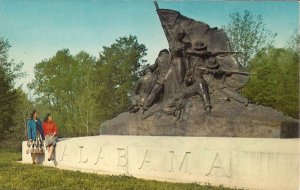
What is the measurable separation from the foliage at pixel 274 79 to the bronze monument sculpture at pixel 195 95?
414 inches

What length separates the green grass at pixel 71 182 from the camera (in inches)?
278

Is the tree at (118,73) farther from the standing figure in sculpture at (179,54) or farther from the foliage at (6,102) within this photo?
the standing figure in sculpture at (179,54)

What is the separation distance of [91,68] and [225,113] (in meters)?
16.7

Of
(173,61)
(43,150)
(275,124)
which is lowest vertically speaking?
(43,150)

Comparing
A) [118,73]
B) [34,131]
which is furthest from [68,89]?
[34,131]

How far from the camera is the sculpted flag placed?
9.06 metres

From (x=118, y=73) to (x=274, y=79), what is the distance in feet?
25.2

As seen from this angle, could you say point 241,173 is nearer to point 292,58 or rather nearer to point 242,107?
point 242,107

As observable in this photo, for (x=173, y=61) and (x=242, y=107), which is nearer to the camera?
(x=242, y=107)

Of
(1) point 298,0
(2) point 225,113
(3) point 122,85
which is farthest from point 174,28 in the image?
(3) point 122,85

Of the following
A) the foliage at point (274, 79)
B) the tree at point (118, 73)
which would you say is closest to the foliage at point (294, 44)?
the foliage at point (274, 79)

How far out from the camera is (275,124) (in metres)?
7.87

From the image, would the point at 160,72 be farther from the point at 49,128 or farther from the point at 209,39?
the point at 49,128

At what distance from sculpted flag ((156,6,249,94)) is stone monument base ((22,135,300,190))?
4.68 feet
